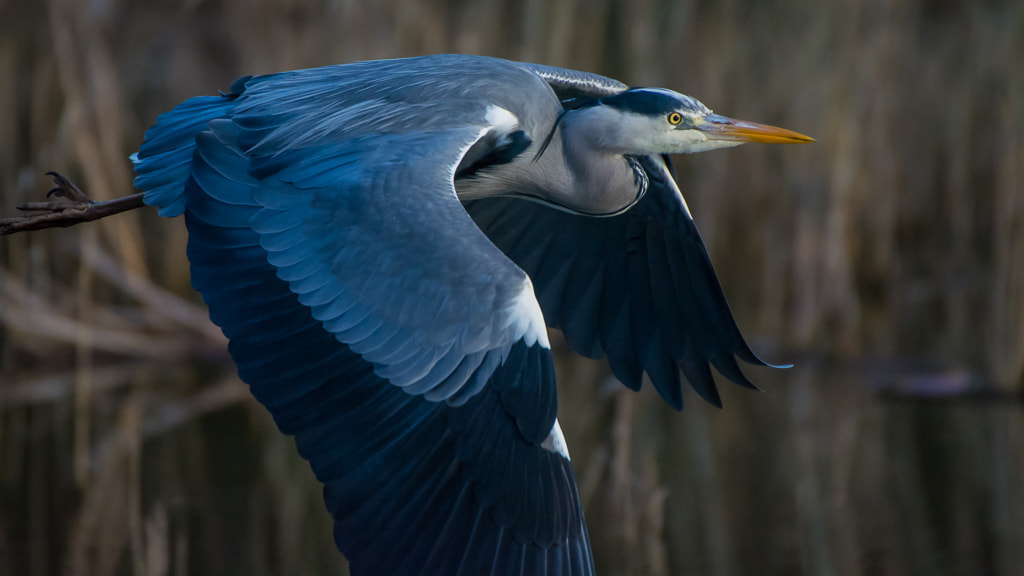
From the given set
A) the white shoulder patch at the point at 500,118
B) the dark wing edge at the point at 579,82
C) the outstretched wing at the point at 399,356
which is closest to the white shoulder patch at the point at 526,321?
the outstretched wing at the point at 399,356

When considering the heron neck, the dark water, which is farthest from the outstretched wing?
the dark water

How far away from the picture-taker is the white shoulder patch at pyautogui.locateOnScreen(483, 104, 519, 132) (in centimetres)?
345

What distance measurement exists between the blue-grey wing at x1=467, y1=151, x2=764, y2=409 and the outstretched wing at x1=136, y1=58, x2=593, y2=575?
919 mm

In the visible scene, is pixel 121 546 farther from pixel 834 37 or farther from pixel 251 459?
pixel 834 37

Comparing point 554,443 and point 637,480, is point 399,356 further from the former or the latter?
point 637,480

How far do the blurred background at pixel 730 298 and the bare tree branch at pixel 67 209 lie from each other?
1.12m

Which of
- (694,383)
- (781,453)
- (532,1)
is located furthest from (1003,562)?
(532,1)

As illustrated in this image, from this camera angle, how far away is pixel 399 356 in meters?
2.93

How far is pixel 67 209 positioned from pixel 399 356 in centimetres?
171

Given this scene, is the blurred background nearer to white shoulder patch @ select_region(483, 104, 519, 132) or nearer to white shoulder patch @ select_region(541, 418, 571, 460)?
white shoulder patch @ select_region(483, 104, 519, 132)

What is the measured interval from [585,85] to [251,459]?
109 inches

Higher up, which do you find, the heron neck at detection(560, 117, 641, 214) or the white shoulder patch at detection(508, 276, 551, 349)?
the heron neck at detection(560, 117, 641, 214)

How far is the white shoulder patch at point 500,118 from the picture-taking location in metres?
3.45

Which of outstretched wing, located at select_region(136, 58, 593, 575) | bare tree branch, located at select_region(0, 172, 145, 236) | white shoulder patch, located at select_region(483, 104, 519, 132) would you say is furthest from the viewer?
bare tree branch, located at select_region(0, 172, 145, 236)
